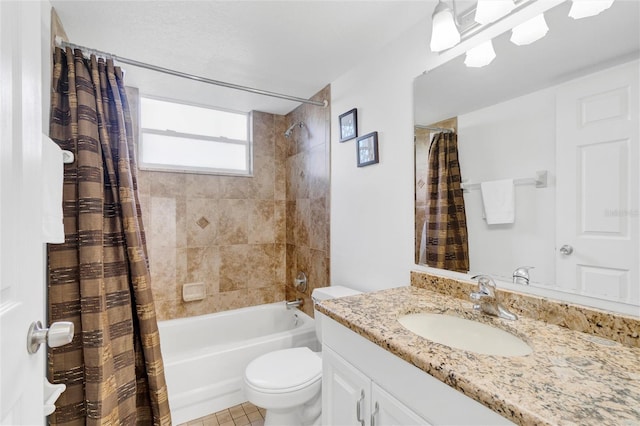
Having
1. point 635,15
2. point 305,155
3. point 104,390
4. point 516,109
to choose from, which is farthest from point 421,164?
point 104,390

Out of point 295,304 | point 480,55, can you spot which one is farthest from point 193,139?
point 480,55

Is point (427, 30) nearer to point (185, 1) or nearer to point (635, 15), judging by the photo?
point (635, 15)

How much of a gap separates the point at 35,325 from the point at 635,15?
179 cm

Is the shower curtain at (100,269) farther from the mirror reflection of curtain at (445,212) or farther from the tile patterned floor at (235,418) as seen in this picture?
the mirror reflection of curtain at (445,212)

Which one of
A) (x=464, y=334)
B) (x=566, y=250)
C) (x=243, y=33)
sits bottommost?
(x=464, y=334)

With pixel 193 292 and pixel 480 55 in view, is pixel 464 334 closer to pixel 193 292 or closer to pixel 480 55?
pixel 480 55

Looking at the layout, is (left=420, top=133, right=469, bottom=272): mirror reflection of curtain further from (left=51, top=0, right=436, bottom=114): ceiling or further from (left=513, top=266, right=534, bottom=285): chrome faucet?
(left=51, top=0, right=436, bottom=114): ceiling

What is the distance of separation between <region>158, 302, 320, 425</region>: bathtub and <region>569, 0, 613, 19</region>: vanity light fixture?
227 centimetres

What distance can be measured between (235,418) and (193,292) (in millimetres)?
1072

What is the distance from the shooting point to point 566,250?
102 centimetres

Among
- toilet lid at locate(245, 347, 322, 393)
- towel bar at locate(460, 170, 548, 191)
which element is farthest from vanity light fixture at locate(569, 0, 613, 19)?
toilet lid at locate(245, 347, 322, 393)

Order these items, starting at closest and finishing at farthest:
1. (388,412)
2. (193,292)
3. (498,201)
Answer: (388,412) < (498,201) < (193,292)

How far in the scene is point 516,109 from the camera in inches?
46.0

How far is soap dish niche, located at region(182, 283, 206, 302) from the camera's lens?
99.6 inches
